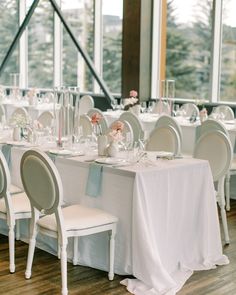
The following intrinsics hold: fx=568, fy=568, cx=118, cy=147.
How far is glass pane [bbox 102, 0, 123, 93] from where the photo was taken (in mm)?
12117

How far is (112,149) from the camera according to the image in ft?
15.1

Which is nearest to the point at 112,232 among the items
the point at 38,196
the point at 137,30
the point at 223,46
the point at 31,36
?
the point at 38,196

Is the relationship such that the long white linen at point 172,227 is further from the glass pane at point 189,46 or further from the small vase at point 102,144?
the glass pane at point 189,46

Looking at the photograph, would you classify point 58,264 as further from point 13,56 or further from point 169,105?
point 13,56

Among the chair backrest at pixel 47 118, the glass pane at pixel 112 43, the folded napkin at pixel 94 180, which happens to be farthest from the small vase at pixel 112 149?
the glass pane at pixel 112 43

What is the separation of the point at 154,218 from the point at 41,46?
10586 millimetres

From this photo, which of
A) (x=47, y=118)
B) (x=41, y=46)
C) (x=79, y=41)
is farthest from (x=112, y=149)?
(x=41, y=46)

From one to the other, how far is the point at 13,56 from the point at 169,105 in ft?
23.8

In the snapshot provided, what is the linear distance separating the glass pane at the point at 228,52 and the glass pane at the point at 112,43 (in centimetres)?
273

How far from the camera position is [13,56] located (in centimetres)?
1485

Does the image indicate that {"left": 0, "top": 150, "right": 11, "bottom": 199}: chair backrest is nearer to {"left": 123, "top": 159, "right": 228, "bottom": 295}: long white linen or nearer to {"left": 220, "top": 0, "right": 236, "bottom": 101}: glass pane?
{"left": 123, "top": 159, "right": 228, "bottom": 295}: long white linen

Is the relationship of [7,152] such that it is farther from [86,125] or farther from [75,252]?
[86,125]

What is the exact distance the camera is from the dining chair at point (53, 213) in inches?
150

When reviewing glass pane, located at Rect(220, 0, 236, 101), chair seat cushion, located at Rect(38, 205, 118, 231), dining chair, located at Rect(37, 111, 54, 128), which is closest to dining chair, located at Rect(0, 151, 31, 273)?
chair seat cushion, located at Rect(38, 205, 118, 231)
